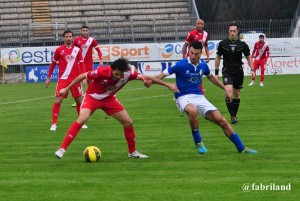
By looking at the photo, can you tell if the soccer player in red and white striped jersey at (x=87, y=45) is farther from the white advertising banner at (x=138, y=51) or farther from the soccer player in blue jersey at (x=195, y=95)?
the white advertising banner at (x=138, y=51)

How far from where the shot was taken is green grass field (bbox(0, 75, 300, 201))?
8.96m

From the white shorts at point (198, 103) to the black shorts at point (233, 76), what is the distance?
181 inches

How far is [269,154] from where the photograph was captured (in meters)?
11.9

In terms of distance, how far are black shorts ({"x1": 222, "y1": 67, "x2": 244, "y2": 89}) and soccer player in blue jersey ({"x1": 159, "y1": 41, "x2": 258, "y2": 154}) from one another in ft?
14.7

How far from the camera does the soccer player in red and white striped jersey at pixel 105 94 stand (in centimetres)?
1150

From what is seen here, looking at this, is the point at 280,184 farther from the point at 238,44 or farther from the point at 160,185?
the point at 238,44

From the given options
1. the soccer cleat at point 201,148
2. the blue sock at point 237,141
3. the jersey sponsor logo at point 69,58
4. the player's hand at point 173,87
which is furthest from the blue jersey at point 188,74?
the jersey sponsor logo at point 69,58

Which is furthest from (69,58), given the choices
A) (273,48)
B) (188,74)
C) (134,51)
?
(273,48)

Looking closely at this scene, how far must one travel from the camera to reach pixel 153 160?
11.6 meters

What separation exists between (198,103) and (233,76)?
16.5 ft

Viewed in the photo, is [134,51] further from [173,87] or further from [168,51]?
[173,87]

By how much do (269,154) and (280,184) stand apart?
8.97 feet

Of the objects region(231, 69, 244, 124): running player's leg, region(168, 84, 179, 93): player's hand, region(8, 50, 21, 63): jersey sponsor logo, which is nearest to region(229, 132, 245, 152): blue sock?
region(168, 84, 179, 93): player's hand

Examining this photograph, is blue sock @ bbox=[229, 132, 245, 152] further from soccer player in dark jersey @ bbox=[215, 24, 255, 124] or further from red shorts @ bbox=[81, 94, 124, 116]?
soccer player in dark jersey @ bbox=[215, 24, 255, 124]
